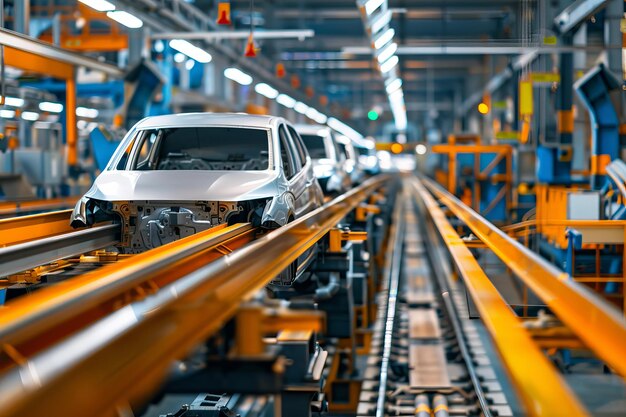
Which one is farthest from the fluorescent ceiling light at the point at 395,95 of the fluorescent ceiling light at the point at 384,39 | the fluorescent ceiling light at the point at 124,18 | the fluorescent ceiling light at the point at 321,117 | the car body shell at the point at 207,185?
the car body shell at the point at 207,185

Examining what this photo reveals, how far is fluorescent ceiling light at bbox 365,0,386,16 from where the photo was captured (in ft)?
43.5

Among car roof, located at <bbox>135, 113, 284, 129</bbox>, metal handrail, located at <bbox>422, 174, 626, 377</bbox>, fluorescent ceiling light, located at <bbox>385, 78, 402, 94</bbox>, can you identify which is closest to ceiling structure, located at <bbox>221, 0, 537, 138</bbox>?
fluorescent ceiling light, located at <bbox>385, 78, 402, 94</bbox>

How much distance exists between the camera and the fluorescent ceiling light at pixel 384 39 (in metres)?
16.4

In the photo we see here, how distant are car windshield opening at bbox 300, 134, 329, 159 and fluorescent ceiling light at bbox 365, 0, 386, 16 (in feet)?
7.09

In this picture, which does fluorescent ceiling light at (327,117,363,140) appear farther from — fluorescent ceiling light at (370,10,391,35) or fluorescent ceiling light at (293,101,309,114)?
fluorescent ceiling light at (370,10,391,35)

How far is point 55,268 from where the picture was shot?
20.0ft

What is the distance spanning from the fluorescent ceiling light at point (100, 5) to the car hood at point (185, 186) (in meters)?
4.32

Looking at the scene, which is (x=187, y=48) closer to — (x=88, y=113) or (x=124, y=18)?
(x=124, y=18)

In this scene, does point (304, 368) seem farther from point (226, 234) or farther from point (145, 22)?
point (145, 22)

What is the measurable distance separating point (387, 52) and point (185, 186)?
12.1m

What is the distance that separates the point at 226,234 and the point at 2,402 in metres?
4.02

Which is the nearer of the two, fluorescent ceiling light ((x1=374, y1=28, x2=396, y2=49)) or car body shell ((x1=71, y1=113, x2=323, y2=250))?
car body shell ((x1=71, y1=113, x2=323, y2=250))

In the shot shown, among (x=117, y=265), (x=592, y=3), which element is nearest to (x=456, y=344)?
(x=592, y=3)

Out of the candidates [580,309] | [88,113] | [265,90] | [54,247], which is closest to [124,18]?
[54,247]
